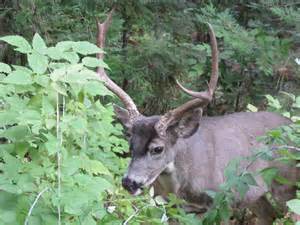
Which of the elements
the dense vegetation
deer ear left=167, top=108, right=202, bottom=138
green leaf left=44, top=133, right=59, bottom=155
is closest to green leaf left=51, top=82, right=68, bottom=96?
green leaf left=44, top=133, right=59, bottom=155

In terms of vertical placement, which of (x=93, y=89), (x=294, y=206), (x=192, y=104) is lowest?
(x=192, y=104)

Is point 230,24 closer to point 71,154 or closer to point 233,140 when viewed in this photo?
point 233,140

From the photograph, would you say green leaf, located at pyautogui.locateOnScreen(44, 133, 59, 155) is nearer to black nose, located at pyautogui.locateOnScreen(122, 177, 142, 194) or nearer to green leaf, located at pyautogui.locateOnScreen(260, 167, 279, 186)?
green leaf, located at pyautogui.locateOnScreen(260, 167, 279, 186)

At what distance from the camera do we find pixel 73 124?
11.3 ft

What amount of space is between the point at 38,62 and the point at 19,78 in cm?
12

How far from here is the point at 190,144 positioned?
7.28m

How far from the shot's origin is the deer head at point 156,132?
652 cm

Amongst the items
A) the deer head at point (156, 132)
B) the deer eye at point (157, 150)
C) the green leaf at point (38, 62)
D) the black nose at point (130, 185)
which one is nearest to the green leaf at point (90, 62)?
the green leaf at point (38, 62)

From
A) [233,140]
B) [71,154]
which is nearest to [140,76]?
[233,140]

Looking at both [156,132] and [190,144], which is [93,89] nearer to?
[156,132]

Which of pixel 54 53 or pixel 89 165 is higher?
pixel 54 53

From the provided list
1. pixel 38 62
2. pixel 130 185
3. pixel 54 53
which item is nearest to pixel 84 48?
pixel 54 53

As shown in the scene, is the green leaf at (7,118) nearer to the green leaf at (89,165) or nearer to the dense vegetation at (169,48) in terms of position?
the green leaf at (89,165)

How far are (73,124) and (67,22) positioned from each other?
6149mm
